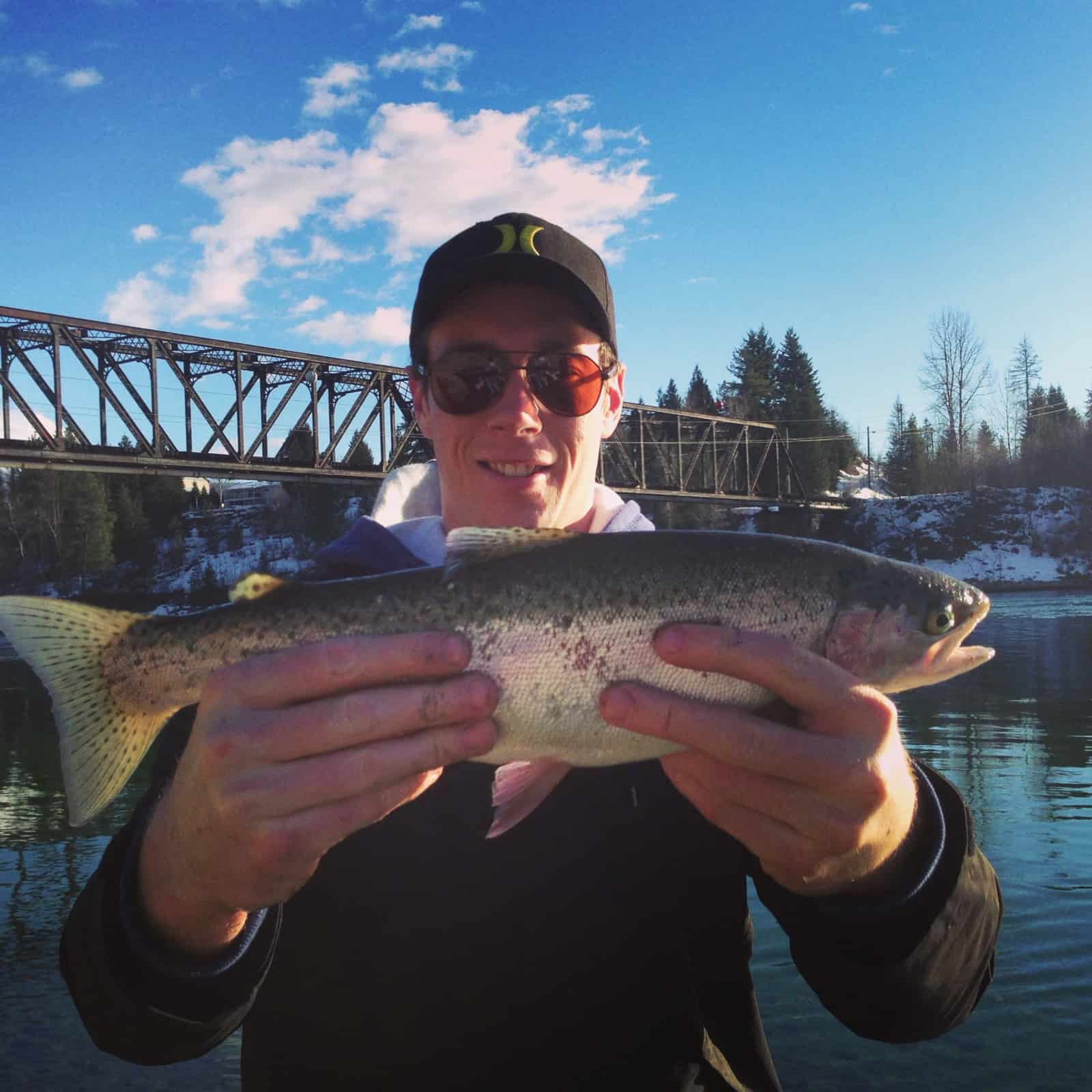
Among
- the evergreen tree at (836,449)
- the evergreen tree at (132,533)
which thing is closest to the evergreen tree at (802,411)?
the evergreen tree at (836,449)

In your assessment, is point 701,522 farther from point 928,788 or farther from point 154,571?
point 928,788

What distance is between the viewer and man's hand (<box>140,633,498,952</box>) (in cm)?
225

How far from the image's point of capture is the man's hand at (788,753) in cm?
224

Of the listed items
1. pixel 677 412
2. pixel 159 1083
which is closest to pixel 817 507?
pixel 677 412

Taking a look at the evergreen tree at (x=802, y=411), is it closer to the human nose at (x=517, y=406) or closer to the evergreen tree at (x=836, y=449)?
the evergreen tree at (x=836, y=449)

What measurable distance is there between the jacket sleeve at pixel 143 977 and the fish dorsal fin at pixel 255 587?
761 millimetres

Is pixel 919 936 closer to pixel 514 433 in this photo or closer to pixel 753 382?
pixel 514 433

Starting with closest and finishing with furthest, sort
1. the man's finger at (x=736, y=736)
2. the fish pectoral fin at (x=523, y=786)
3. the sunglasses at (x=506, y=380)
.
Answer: the man's finger at (x=736, y=736)
the fish pectoral fin at (x=523, y=786)
the sunglasses at (x=506, y=380)

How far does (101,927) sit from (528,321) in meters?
2.76

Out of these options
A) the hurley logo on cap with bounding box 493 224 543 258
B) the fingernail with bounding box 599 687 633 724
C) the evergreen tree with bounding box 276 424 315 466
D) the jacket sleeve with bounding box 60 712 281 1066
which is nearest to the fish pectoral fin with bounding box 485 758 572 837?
the fingernail with bounding box 599 687 633 724

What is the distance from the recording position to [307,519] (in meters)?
67.0

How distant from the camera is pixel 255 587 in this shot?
2805 mm

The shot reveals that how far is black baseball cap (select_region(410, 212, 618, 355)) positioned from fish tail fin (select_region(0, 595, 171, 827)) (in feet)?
6.09

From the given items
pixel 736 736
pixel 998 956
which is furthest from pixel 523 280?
pixel 998 956
